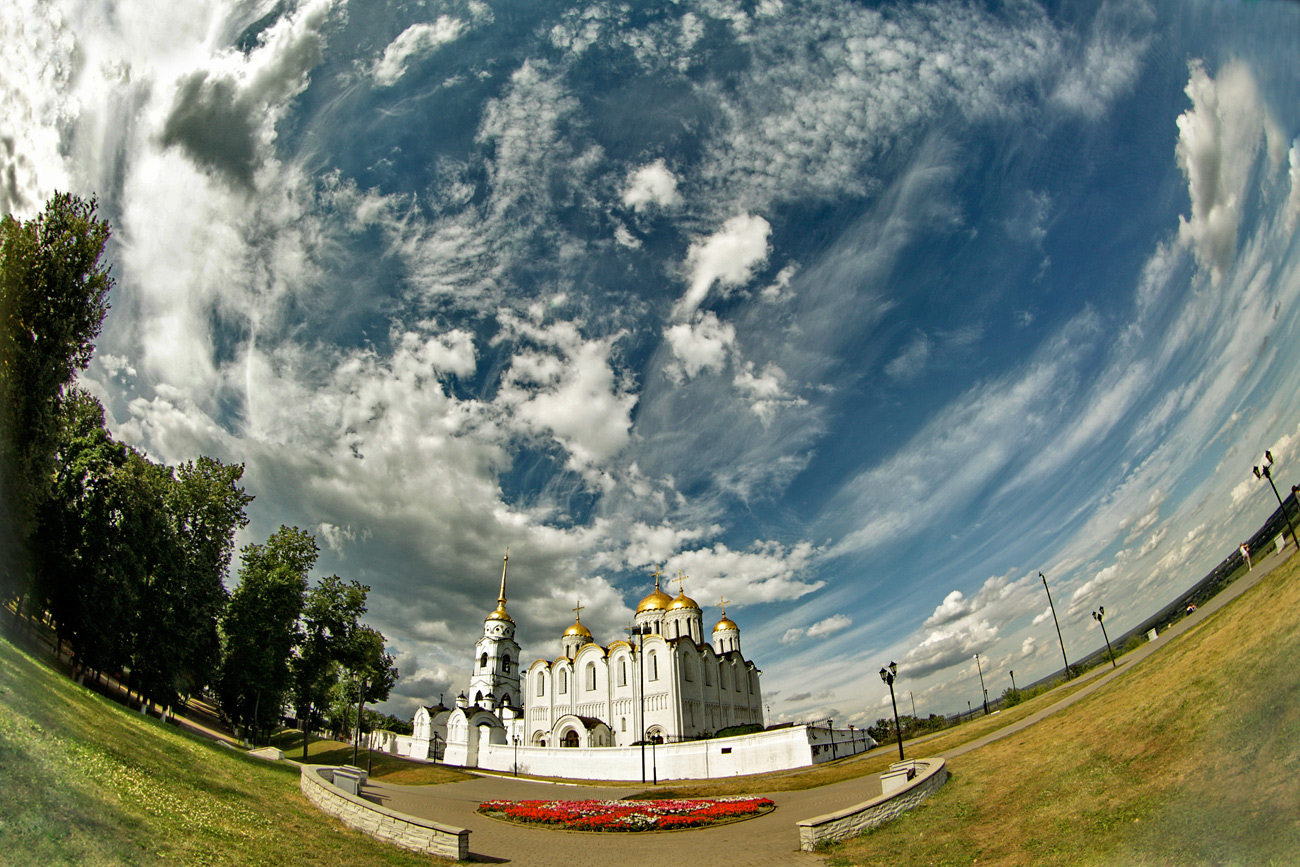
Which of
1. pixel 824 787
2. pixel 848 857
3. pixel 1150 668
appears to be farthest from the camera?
pixel 824 787

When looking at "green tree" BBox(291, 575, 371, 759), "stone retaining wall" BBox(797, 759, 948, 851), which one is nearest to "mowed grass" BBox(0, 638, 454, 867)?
"stone retaining wall" BBox(797, 759, 948, 851)

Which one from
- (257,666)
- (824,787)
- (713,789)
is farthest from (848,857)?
(257,666)

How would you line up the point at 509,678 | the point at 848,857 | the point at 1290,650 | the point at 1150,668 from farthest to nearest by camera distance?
the point at 509,678
the point at 848,857
the point at 1150,668
the point at 1290,650

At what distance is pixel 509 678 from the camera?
4762 centimetres

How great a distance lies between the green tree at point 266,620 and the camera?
70.7 ft

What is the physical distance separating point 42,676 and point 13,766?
11.1ft

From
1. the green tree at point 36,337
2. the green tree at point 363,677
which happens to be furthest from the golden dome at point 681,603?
the green tree at point 36,337

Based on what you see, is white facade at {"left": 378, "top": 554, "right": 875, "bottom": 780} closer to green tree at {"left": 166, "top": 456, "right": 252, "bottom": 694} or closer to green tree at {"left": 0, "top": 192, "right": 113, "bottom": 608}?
green tree at {"left": 166, "top": 456, "right": 252, "bottom": 694}

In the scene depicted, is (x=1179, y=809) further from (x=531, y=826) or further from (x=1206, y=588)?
(x=531, y=826)

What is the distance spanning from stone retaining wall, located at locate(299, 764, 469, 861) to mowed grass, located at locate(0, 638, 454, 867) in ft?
0.77

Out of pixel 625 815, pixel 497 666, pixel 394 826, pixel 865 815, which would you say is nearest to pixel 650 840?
pixel 625 815

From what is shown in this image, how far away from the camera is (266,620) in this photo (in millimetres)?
22031

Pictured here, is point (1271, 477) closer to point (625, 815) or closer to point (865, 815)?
point (865, 815)

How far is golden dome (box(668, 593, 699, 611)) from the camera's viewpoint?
173ft
